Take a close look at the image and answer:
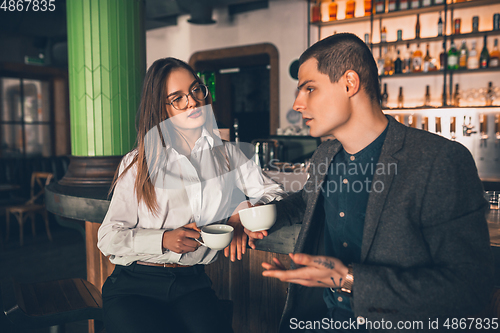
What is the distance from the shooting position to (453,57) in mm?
4090

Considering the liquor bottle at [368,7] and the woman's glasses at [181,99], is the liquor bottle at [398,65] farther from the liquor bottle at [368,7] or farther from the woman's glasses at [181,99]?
the woman's glasses at [181,99]

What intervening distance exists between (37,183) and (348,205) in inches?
220

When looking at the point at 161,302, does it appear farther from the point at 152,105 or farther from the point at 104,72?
the point at 104,72

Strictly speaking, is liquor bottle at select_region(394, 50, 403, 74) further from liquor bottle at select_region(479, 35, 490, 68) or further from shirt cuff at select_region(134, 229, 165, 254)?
shirt cuff at select_region(134, 229, 165, 254)

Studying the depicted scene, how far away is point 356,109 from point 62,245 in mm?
4567

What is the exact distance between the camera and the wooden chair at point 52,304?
1.42 meters

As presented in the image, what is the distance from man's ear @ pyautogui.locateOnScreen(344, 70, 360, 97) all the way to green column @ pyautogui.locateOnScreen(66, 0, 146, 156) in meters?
1.60

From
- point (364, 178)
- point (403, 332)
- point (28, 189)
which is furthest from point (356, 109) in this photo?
point (28, 189)

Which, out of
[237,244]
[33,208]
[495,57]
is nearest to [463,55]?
[495,57]

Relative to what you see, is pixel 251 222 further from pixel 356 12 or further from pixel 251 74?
pixel 251 74

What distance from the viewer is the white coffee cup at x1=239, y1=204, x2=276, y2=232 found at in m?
1.09

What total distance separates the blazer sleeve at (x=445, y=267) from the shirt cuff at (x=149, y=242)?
0.63m

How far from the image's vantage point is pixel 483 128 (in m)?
4.07

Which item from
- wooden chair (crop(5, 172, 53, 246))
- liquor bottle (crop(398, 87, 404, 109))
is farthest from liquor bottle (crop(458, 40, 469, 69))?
wooden chair (crop(5, 172, 53, 246))
